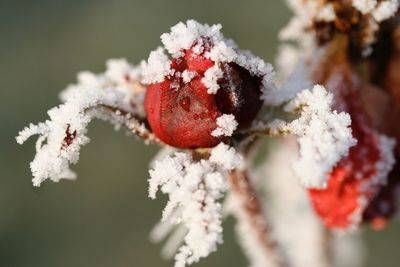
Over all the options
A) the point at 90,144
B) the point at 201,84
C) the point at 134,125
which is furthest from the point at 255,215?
the point at 90,144

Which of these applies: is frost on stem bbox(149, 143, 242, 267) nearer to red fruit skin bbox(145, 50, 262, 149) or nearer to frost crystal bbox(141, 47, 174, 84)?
red fruit skin bbox(145, 50, 262, 149)

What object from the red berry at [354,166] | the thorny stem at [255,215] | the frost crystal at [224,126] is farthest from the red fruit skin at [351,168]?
the frost crystal at [224,126]

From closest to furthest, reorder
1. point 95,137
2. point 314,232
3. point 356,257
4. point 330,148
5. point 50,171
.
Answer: point 330,148 → point 50,171 → point 314,232 → point 356,257 → point 95,137

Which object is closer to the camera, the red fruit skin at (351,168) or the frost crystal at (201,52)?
the frost crystal at (201,52)

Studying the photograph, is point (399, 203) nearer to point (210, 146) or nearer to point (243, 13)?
point (210, 146)

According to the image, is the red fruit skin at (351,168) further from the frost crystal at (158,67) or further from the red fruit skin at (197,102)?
the frost crystal at (158,67)

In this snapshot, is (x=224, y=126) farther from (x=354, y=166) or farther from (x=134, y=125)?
(x=354, y=166)

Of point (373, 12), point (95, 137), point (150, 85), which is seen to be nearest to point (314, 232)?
point (373, 12)
